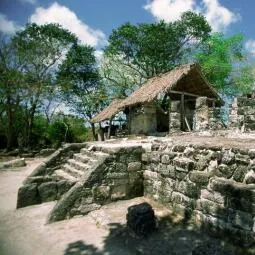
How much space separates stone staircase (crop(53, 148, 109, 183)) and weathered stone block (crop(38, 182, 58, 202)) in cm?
48

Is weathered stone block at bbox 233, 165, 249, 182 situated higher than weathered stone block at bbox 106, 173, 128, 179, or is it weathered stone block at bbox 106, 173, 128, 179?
weathered stone block at bbox 233, 165, 249, 182

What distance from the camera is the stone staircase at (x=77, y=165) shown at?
8055 millimetres

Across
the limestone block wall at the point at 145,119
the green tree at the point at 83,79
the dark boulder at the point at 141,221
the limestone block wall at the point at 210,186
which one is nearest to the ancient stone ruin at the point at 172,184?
the limestone block wall at the point at 210,186

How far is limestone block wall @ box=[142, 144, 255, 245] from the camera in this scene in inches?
170

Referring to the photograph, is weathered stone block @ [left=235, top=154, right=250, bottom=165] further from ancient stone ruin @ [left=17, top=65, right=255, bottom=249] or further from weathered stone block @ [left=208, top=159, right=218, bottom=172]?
weathered stone block @ [left=208, top=159, right=218, bottom=172]

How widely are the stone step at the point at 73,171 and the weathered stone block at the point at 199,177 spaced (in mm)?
3564

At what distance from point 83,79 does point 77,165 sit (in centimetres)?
2329

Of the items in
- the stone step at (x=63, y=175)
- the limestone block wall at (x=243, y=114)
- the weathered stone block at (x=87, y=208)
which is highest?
the limestone block wall at (x=243, y=114)

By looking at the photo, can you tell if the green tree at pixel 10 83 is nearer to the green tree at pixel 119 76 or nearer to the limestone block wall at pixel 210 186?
the green tree at pixel 119 76

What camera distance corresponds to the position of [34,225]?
6.04 metres

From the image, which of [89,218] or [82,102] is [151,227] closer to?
[89,218]

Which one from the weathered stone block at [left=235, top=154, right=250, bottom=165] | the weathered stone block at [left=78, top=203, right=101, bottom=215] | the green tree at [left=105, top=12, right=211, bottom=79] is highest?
the green tree at [left=105, top=12, right=211, bottom=79]

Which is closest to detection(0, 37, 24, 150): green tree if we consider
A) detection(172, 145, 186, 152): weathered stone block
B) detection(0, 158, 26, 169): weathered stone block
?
detection(0, 158, 26, 169): weathered stone block

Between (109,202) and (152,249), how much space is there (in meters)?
2.30
